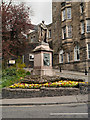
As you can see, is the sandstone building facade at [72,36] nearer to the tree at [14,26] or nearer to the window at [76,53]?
the window at [76,53]

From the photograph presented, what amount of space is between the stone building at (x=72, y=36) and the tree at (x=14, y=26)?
953 centimetres

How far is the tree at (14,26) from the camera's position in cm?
1988

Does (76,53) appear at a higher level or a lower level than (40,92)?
higher

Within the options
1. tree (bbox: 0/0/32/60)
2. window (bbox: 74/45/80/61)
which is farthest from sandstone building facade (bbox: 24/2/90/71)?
tree (bbox: 0/0/32/60)

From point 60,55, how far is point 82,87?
2251 centimetres

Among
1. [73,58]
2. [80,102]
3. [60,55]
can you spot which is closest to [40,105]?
[80,102]

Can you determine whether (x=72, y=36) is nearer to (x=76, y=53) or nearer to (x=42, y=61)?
(x=76, y=53)

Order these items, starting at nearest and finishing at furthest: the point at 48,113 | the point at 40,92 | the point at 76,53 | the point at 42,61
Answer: the point at 48,113 < the point at 40,92 < the point at 42,61 < the point at 76,53

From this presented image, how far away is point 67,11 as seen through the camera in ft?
102

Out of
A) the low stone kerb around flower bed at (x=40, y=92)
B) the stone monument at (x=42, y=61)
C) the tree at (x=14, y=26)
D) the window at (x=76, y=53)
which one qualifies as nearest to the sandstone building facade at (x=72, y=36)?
the window at (x=76, y=53)

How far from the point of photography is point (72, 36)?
98.9 feet

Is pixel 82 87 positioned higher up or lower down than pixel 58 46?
lower down

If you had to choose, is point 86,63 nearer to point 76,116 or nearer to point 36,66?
point 36,66

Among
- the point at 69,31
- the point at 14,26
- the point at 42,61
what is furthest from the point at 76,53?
the point at 42,61
